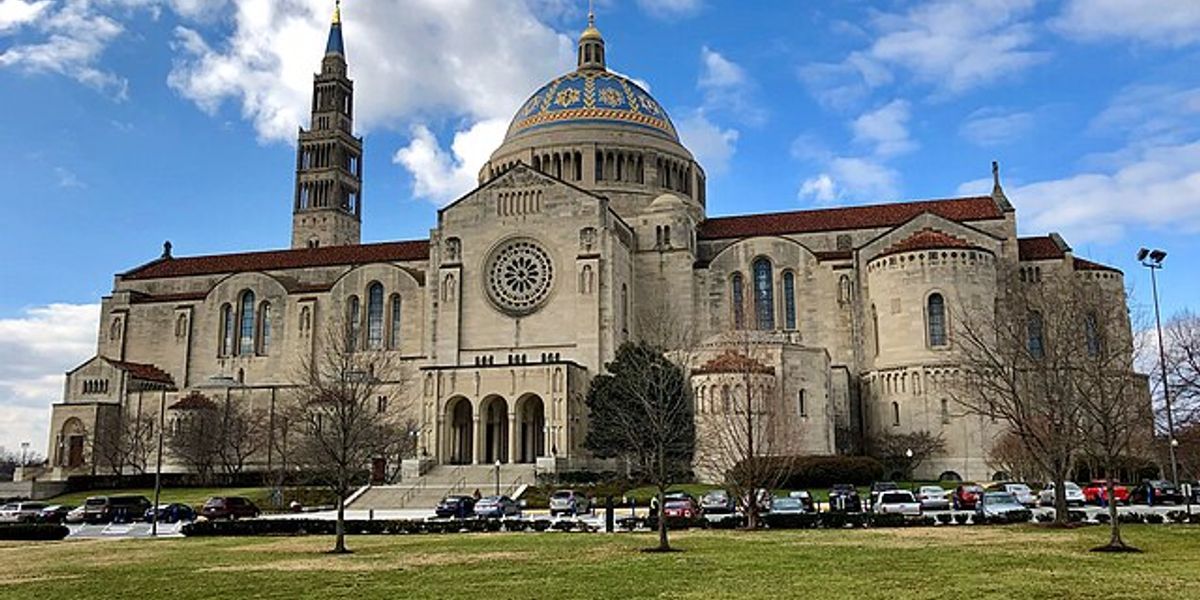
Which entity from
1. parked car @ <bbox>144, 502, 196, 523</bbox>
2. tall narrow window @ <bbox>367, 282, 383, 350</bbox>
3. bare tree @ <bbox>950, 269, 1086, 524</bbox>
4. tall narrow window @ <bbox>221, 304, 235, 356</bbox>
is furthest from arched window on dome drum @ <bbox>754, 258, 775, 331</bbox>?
tall narrow window @ <bbox>221, 304, 235, 356</bbox>

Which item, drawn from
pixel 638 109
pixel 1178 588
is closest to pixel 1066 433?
pixel 1178 588

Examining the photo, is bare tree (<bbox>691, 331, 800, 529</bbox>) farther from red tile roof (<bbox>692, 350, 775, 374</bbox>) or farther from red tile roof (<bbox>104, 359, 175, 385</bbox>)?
red tile roof (<bbox>104, 359, 175, 385</bbox>)

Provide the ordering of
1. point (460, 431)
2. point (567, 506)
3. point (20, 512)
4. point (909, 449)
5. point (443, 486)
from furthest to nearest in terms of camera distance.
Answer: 1. point (460, 431)
2. point (909, 449)
3. point (443, 486)
4. point (20, 512)
5. point (567, 506)

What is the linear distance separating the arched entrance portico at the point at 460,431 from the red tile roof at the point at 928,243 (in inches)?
1138

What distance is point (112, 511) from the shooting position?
4997cm

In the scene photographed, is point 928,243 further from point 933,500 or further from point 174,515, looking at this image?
point 174,515

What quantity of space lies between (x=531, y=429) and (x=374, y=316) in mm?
19687

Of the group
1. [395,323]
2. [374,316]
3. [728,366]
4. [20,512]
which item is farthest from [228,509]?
[374,316]

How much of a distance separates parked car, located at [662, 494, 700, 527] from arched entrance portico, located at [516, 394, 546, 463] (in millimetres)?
25353

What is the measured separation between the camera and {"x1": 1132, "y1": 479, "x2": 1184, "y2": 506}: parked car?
46188 millimetres

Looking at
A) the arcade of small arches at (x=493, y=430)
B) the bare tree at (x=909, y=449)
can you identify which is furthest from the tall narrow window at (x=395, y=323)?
the bare tree at (x=909, y=449)

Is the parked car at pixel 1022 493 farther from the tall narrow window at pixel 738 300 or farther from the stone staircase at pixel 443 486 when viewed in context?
the tall narrow window at pixel 738 300

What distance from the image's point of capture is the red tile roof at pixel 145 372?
81.6m

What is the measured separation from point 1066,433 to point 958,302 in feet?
103
